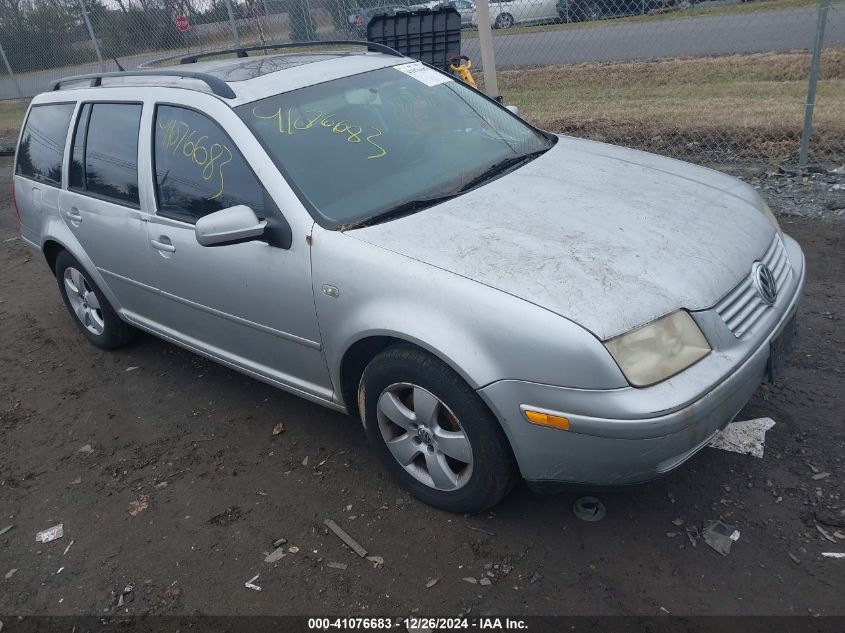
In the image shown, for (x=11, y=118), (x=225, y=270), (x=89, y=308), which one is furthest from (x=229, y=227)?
(x=11, y=118)

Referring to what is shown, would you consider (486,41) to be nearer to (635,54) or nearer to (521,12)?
(521,12)

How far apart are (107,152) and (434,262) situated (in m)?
2.44

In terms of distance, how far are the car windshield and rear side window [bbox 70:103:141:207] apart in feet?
3.10

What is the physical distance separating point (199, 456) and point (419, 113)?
7.00 ft

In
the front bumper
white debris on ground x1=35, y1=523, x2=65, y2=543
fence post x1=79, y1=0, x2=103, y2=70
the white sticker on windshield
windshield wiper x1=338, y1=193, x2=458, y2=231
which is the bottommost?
white debris on ground x1=35, y1=523, x2=65, y2=543

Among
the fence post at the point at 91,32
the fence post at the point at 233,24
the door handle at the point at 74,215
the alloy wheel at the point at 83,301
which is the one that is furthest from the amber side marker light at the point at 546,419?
the fence post at the point at 91,32

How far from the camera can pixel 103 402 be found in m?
4.35

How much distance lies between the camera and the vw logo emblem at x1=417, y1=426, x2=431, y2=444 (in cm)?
287

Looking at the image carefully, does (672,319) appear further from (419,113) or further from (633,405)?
(419,113)

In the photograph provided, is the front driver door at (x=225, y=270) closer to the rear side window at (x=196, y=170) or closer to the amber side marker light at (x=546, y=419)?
the rear side window at (x=196, y=170)

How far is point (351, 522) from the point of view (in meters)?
3.06

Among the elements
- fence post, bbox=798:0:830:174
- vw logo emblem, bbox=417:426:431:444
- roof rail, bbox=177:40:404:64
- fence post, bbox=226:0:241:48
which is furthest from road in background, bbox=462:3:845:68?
vw logo emblem, bbox=417:426:431:444

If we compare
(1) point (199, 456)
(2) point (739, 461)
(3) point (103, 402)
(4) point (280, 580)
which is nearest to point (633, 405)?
(2) point (739, 461)

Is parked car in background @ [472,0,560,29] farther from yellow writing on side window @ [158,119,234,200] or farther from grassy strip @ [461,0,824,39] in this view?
yellow writing on side window @ [158,119,234,200]
